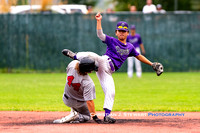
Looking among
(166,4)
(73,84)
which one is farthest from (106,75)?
(166,4)

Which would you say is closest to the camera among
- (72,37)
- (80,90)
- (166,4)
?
(80,90)

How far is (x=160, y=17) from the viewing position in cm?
2119

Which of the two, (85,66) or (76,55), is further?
(76,55)

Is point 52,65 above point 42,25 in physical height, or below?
below

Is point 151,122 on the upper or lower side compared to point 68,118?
lower

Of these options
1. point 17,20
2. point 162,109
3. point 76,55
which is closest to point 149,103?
point 162,109

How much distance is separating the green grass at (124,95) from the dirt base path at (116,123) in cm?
89

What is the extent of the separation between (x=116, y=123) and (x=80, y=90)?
84cm

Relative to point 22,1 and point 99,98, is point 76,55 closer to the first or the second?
point 99,98

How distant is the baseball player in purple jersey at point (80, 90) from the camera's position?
7348mm

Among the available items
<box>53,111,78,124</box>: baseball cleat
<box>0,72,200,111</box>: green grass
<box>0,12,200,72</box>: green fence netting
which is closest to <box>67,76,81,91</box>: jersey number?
<box>53,111,78,124</box>: baseball cleat

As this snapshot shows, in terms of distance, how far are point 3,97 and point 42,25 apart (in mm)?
9286

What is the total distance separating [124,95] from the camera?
503 inches

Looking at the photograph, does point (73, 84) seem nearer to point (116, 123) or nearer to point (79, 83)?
point (79, 83)
